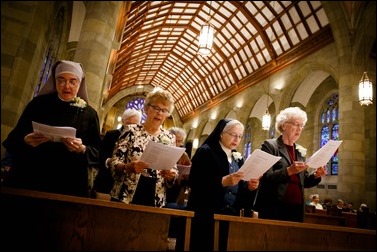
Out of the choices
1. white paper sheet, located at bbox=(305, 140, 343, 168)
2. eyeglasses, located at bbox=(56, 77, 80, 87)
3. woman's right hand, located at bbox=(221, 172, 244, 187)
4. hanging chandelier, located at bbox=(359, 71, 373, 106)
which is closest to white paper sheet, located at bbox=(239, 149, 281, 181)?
woman's right hand, located at bbox=(221, 172, 244, 187)

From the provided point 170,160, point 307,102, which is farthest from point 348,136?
point 170,160

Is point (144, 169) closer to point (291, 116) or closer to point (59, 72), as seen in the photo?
point (59, 72)

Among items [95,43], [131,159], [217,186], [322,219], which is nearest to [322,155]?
[217,186]

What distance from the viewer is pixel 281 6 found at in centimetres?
1072

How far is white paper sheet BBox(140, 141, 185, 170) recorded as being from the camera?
67.3 inches

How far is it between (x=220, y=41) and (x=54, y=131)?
14273 millimetres

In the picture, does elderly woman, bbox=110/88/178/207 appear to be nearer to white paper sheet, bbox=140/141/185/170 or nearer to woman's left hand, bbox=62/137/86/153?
white paper sheet, bbox=140/141/185/170

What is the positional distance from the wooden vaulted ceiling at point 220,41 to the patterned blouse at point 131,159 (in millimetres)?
5774

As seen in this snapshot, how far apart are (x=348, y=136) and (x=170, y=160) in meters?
7.35

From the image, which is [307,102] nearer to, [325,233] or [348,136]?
[348,136]

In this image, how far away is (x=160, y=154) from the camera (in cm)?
175

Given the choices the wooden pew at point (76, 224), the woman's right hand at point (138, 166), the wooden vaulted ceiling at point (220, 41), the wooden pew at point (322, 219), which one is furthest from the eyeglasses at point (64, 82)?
the wooden vaulted ceiling at point (220, 41)

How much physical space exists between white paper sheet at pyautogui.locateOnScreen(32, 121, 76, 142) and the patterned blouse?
468 millimetres

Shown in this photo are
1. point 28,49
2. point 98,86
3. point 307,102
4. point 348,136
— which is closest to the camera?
point 28,49
